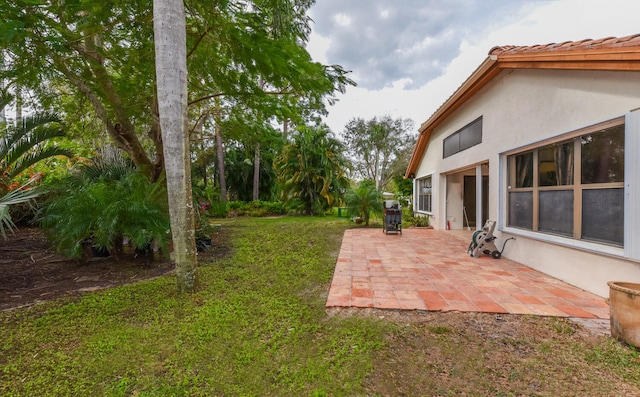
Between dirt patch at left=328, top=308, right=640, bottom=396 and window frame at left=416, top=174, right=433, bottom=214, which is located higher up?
window frame at left=416, top=174, right=433, bottom=214

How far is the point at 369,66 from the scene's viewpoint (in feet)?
53.0

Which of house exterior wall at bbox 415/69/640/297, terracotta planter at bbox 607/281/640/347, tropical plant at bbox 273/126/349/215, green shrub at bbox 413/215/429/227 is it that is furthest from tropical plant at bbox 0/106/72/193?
green shrub at bbox 413/215/429/227

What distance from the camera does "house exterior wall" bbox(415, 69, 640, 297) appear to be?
320cm

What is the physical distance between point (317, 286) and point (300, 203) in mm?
11983

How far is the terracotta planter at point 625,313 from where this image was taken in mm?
2381

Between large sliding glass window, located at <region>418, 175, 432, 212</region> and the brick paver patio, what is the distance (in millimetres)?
5420

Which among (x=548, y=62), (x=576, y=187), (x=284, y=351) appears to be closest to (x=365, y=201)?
(x=576, y=187)

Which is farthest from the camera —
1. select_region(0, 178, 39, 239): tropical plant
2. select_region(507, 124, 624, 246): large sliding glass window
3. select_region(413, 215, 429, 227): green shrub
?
select_region(413, 215, 429, 227): green shrub

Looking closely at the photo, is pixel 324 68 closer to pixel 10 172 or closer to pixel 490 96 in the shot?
pixel 490 96

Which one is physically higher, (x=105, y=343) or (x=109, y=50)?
(x=109, y=50)

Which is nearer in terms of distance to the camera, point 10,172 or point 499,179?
point 10,172

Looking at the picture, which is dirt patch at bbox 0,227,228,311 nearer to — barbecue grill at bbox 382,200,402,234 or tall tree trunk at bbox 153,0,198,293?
tall tree trunk at bbox 153,0,198,293

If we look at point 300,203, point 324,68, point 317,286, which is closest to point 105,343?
point 317,286

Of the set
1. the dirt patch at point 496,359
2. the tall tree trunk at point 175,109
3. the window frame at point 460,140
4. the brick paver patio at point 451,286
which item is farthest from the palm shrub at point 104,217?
the window frame at point 460,140
